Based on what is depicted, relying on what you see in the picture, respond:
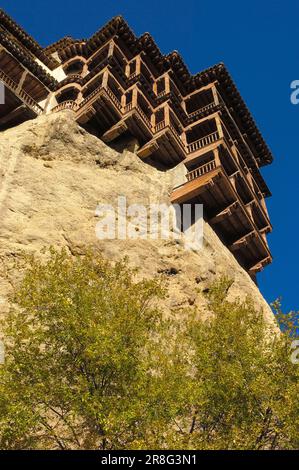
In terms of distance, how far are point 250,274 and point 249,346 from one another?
16340mm

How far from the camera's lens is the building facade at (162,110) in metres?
27.2

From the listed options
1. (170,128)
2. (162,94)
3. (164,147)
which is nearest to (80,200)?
(164,147)

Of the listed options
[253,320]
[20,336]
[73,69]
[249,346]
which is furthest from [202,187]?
[73,69]

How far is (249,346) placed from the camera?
47.3ft

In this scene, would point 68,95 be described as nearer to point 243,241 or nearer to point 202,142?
point 202,142

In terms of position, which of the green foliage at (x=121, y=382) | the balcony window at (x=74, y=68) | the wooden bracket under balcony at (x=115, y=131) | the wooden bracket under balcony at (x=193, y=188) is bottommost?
the green foliage at (x=121, y=382)

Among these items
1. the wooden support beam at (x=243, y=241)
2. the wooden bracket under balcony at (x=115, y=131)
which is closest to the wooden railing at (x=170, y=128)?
the wooden bracket under balcony at (x=115, y=131)

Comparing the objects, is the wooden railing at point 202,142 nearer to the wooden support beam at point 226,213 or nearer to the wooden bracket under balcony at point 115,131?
the wooden bracket under balcony at point 115,131

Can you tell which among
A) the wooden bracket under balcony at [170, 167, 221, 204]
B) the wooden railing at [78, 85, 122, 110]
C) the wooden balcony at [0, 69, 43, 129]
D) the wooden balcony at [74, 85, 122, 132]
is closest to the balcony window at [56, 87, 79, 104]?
the wooden railing at [78, 85, 122, 110]

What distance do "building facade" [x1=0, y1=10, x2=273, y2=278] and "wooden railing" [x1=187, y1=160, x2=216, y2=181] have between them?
7cm

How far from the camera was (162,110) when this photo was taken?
31.3 meters

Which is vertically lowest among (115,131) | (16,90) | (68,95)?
(115,131)

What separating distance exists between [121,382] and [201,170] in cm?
1787

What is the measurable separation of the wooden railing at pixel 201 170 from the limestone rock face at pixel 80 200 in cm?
134
